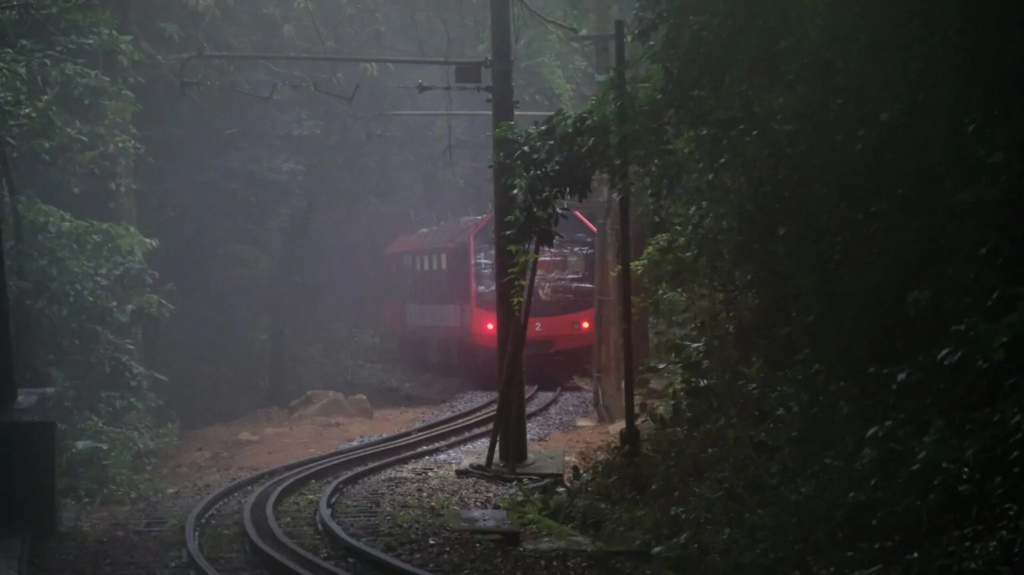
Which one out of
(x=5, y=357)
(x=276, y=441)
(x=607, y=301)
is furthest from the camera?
(x=276, y=441)

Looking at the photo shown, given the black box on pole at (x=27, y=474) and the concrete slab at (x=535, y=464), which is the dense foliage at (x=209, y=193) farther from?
the concrete slab at (x=535, y=464)

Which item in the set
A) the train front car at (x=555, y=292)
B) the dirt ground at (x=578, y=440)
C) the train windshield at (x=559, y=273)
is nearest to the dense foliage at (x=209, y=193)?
the train windshield at (x=559, y=273)

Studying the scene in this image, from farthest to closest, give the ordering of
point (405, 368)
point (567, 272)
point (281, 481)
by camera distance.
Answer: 1. point (405, 368)
2. point (567, 272)
3. point (281, 481)

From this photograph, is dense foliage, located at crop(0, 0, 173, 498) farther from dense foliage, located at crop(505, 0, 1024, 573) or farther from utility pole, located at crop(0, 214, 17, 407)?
dense foliage, located at crop(505, 0, 1024, 573)

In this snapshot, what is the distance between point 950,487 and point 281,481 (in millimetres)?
8080

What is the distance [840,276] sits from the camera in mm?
5938

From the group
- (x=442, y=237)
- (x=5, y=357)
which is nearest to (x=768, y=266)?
(x=5, y=357)

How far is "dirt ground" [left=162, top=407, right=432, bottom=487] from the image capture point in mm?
13938

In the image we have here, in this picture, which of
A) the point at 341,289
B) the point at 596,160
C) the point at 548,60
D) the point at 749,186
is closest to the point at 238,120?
the point at 548,60

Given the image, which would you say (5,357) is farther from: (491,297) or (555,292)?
(555,292)

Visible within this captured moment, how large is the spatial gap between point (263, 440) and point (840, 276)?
11.8 meters

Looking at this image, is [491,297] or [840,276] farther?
[491,297]

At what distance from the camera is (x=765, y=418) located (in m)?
6.91

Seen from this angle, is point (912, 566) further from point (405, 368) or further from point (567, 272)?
point (405, 368)
